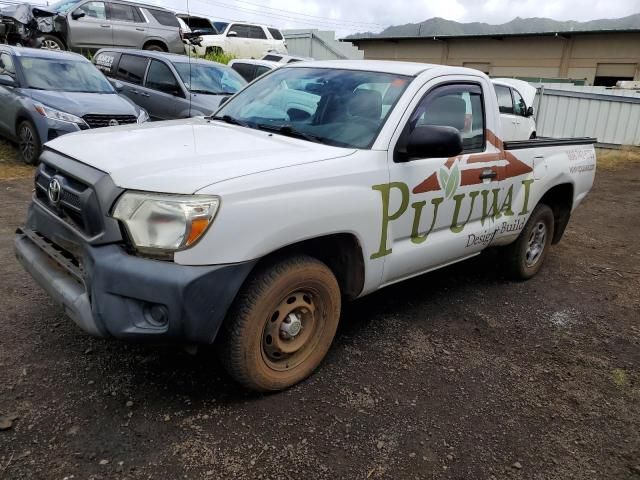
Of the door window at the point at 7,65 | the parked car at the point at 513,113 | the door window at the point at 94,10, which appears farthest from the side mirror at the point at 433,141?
the door window at the point at 94,10

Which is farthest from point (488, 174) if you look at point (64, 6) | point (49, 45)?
point (64, 6)

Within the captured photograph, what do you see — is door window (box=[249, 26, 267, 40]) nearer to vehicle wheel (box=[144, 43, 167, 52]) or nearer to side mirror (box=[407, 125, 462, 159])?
vehicle wheel (box=[144, 43, 167, 52])

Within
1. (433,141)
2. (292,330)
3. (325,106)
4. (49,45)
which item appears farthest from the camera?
(49,45)

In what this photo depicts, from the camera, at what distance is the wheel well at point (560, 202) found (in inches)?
203

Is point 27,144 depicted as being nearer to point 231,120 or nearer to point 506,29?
point 231,120

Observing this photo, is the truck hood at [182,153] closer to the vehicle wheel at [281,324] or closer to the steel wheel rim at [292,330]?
the vehicle wheel at [281,324]

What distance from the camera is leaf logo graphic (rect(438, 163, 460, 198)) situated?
3.56 meters

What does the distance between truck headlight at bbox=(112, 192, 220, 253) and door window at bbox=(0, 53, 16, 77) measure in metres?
7.56

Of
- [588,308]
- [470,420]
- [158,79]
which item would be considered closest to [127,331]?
[470,420]

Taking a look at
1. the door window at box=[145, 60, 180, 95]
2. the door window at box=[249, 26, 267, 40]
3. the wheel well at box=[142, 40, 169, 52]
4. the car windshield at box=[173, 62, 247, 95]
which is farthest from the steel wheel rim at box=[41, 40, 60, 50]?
the door window at box=[249, 26, 267, 40]

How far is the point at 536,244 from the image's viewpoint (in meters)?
5.18

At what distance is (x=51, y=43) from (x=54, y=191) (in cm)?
1294

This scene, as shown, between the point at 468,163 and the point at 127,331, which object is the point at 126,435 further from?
the point at 468,163

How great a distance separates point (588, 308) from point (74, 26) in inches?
545
